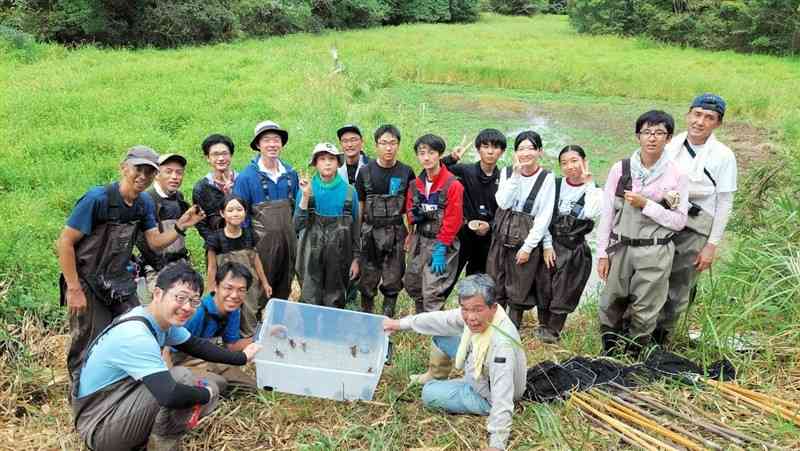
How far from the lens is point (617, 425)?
10.2 ft

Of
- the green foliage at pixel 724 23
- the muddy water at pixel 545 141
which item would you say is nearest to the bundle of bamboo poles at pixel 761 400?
the muddy water at pixel 545 141

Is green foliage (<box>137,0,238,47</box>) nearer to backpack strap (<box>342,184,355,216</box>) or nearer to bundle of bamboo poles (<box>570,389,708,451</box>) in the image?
backpack strap (<box>342,184,355,216</box>)

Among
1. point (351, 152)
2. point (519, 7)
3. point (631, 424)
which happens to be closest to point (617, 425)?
point (631, 424)

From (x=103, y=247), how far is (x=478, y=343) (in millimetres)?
2303

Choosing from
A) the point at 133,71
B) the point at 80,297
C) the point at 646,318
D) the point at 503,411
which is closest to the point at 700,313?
the point at 646,318

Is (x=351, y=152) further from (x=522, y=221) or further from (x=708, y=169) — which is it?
(x=708, y=169)

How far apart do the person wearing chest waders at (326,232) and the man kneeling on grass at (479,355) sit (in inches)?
42.0

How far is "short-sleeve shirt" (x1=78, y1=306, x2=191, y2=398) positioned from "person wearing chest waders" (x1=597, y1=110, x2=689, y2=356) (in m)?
2.91

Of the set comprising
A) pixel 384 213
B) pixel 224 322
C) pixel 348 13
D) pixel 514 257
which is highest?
pixel 348 13

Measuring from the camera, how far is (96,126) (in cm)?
920

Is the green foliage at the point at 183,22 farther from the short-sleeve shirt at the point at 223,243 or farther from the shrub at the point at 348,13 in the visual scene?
the short-sleeve shirt at the point at 223,243

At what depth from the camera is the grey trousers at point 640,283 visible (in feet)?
12.9

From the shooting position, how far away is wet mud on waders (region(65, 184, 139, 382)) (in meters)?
3.57

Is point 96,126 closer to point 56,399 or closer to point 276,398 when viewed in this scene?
point 56,399
